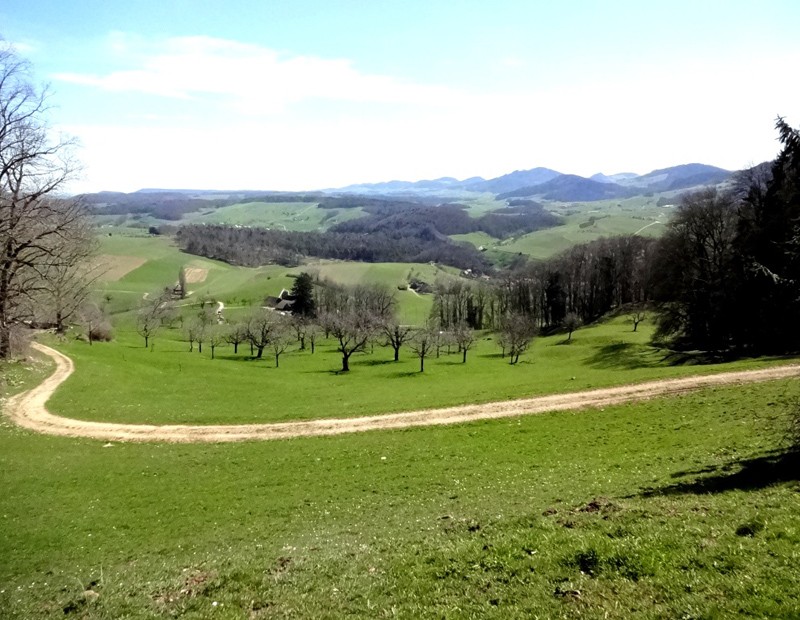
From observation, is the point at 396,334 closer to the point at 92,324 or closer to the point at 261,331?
the point at 261,331

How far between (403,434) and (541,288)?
104290mm

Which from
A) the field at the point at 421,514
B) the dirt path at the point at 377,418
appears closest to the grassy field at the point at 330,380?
the field at the point at 421,514

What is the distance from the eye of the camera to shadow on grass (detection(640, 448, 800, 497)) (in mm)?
16327

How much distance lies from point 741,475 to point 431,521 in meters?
10.7

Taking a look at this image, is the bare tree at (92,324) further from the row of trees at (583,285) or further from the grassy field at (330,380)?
the row of trees at (583,285)

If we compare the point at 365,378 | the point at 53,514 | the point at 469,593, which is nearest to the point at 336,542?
the point at 469,593

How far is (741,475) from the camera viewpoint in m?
17.6

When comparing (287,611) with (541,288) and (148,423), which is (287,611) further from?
(541,288)

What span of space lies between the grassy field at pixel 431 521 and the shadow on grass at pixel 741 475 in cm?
12

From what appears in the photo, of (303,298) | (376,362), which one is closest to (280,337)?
(376,362)

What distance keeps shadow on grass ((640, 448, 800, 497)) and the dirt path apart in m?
14.6

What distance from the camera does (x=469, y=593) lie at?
11.0 metres

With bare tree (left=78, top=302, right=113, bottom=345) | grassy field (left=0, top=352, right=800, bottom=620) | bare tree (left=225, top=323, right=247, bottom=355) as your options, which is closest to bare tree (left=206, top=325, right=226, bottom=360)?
bare tree (left=225, top=323, right=247, bottom=355)

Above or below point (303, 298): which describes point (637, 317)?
above
